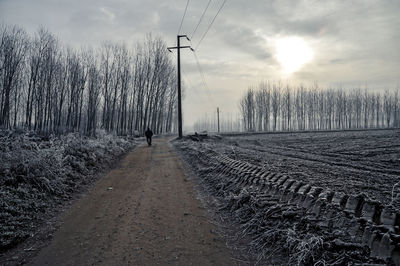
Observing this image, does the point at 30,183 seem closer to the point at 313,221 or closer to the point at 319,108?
the point at 313,221

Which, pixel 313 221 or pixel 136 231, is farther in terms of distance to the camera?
pixel 136 231

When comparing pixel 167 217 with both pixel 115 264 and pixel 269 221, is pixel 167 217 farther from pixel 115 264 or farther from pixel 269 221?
pixel 269 221

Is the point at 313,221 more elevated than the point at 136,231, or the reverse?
the point at 313,221

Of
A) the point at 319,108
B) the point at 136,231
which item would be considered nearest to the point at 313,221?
the point at 136,231

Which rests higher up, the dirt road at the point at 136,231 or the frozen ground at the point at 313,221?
the frozen ground at the point at 313,221

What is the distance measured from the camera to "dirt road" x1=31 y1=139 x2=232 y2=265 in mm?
2844

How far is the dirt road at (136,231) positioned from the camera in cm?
284

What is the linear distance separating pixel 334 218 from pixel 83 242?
3636 mm

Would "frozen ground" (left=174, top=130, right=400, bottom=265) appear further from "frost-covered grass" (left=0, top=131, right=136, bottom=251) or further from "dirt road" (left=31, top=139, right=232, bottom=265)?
"frost-covered grass" (left=0, top=131, right=136, bottom=251)

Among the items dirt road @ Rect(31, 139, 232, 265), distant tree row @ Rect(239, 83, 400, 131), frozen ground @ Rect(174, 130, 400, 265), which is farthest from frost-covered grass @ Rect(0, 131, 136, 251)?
distant tree row @ Rect(239, 83, 400, 131)

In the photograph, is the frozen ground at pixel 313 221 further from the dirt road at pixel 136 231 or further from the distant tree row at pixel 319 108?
the distant tree row at pixel 319 108

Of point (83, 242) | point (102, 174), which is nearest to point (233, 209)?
point (83, 242)

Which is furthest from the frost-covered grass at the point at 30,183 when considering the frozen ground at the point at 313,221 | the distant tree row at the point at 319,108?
the distant tree row at the point at 319,108

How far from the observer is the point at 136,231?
3.54 metres
